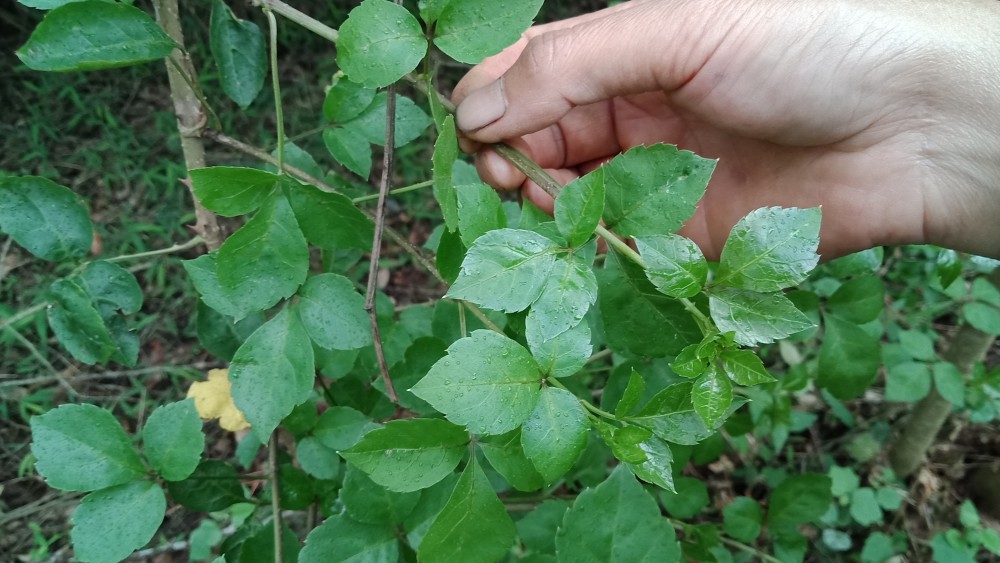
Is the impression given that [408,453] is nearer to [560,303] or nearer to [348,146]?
[560,303]

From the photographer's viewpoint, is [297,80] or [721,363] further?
[297,80]

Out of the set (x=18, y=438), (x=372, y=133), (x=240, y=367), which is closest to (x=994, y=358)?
(x=372, y=133)

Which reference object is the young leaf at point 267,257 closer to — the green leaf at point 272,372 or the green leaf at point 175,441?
the green leaf at point 272,372

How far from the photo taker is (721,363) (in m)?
0.79

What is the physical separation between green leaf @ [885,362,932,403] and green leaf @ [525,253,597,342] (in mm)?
1506

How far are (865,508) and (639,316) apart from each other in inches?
69.4

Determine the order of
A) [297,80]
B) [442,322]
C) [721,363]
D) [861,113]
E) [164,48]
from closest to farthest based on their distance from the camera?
[721,363] < [164,48] < [442,322] < [861,113] < [297,80]

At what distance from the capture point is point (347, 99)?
1.20 meters

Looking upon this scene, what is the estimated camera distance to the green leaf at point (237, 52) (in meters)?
1.13

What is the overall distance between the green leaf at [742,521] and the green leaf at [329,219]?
45.9 inches

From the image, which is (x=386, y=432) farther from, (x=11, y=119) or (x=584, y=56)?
(x=11, y=119)

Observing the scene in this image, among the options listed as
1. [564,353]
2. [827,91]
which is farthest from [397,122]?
[827,91]

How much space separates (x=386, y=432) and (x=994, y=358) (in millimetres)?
2826

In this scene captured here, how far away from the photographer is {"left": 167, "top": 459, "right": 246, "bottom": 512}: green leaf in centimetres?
116
